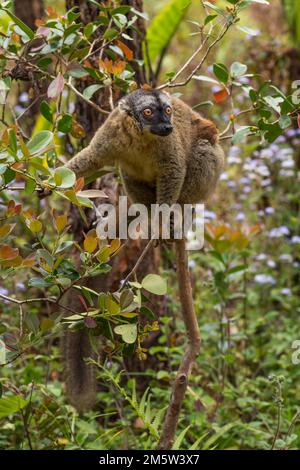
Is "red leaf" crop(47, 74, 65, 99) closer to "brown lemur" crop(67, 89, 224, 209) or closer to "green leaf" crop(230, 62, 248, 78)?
"brown lemur" crop(67, 89, 224, 209)

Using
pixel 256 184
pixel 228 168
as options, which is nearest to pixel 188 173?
pixel 256 184

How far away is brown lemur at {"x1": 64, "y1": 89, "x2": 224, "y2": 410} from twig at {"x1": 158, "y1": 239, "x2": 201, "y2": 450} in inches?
16.7

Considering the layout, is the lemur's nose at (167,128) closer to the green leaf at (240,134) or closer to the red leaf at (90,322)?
the green leaf at (240,134)

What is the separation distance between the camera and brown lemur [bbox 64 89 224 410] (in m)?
3.61

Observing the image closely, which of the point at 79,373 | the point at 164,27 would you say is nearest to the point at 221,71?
the point at 79,373

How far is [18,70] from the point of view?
3.55 m

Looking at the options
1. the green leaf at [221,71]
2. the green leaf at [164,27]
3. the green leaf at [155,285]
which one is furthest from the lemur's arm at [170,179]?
the green leaf at [164,27]

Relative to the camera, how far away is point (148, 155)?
149 inches

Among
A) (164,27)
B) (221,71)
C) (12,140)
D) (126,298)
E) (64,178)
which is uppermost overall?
(164,27)

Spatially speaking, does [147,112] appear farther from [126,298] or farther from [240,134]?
[126,298]

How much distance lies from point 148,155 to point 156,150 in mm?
53

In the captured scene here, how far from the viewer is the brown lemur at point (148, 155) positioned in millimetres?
3611

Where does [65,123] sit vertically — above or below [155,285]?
above
